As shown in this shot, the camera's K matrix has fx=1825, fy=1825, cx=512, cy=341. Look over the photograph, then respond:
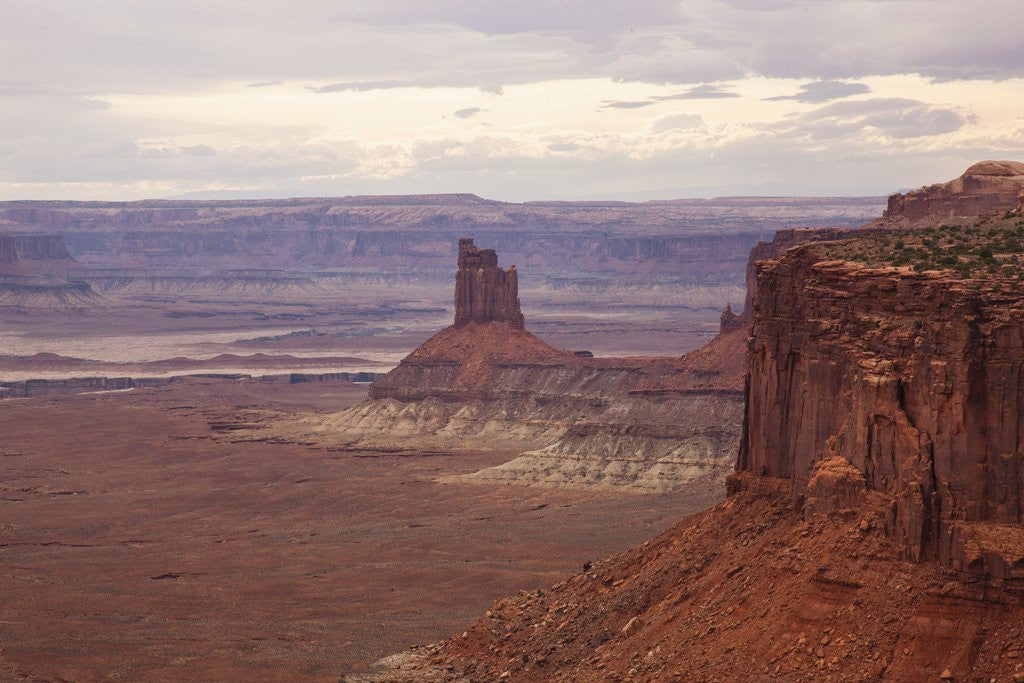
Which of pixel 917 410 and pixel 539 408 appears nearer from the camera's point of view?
pixel 917 410

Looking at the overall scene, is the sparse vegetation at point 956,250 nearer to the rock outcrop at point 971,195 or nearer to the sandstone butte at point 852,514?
the sandstone butte at point 852,514

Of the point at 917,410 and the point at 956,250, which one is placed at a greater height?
the point at 956,250

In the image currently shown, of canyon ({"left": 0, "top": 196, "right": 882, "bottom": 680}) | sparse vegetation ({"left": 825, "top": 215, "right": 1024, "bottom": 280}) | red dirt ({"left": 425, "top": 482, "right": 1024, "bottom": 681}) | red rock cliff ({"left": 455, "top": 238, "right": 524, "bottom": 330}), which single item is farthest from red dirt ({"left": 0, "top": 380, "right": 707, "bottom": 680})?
sparse vegetation ({"left": 825, "top": 215, "right": 1024, "bottom": 280})

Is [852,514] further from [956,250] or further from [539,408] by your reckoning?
[539,408]

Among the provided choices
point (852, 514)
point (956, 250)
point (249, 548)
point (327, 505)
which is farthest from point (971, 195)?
point (852, 514)

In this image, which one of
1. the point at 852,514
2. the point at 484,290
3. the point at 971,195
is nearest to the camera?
the point at 852,514

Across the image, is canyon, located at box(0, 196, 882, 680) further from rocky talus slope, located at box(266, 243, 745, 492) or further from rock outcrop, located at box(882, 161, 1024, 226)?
rock outcrop, located at box(882, 161, 1024, 226)

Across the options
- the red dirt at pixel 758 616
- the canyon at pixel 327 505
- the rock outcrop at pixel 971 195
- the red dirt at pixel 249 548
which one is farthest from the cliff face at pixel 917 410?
the rock outcrop at pixel 971 195
